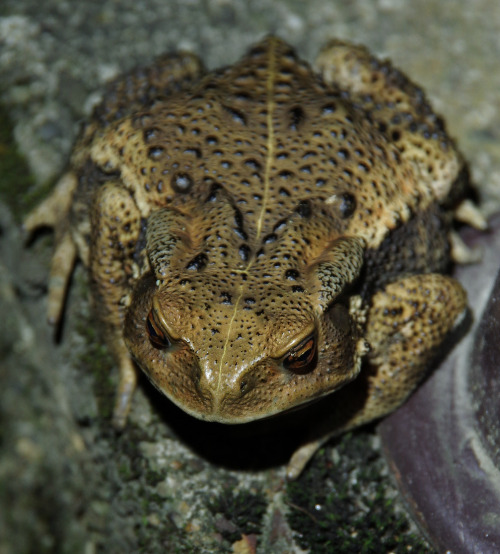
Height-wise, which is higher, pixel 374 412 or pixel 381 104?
pixel 381 104

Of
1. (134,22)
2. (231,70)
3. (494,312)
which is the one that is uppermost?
(231,70)

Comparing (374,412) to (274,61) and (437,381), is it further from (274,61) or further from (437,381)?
(274,61)

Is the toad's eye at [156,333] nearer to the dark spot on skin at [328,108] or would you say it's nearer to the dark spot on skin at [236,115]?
the dark spot on skin at [236,115]

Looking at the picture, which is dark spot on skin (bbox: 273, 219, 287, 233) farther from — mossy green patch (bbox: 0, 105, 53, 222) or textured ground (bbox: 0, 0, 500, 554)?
mossy green patch (bbox: 0, 105, 53, 222)

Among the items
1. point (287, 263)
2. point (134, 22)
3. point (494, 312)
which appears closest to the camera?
point (287, 263)

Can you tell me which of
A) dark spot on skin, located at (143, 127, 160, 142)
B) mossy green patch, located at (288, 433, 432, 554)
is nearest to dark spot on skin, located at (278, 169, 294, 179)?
dark spot on skin, located at (143, 127, 160, 142)

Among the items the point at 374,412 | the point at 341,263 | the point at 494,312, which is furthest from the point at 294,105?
the point at 374,412
